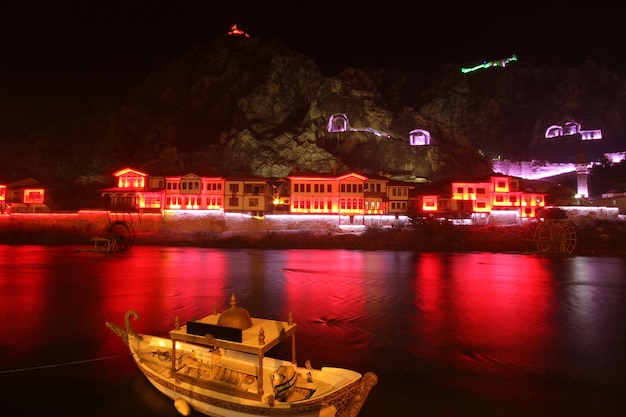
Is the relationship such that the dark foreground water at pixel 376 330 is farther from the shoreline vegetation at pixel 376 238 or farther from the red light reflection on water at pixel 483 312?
the shoreline vegetation at pixel 376 238

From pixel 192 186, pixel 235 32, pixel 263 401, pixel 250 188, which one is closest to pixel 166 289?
pixel 263 401

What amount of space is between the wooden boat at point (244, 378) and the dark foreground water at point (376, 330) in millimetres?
955

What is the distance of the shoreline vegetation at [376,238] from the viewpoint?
4484 centimetres

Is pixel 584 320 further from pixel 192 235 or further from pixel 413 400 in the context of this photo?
pixel 192 235

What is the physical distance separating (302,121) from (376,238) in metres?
43.0

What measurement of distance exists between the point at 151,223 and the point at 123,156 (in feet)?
112

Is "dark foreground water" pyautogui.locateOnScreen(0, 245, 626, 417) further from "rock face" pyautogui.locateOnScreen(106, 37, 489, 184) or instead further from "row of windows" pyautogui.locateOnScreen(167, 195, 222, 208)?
"rock face" pyautogui.locateOnScreen(106, 37, 489, 184)

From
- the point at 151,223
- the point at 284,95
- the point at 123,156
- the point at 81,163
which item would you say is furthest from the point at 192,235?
the point at 284,95

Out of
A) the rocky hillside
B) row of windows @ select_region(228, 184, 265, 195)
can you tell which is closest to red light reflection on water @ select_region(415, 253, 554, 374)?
row of windows @ select_region(228, 184, 265, 195)

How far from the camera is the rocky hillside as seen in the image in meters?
71.2

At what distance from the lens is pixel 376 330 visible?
12688 mm

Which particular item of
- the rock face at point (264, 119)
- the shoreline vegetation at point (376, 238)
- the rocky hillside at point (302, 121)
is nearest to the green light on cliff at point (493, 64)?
the rocky hillside at point (302, 121)

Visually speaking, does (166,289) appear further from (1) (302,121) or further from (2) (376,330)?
(1) (302,121)

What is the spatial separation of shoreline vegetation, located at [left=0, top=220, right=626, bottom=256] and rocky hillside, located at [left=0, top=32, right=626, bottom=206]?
17.6 meters
